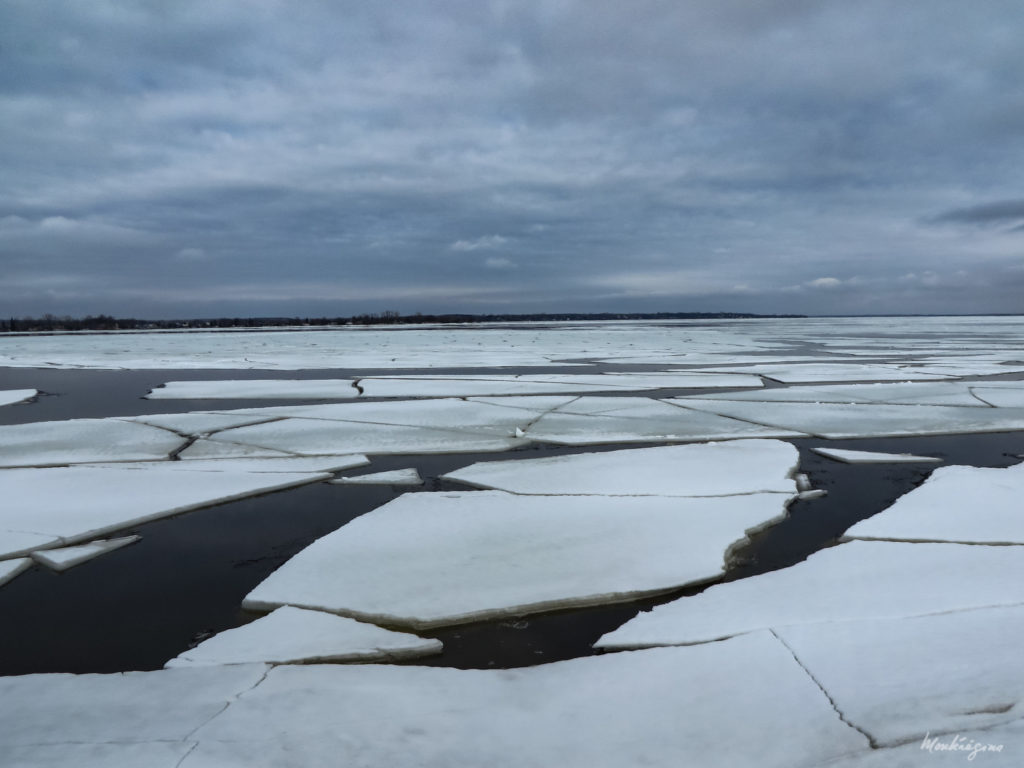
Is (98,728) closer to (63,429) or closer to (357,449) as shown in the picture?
(357,449)

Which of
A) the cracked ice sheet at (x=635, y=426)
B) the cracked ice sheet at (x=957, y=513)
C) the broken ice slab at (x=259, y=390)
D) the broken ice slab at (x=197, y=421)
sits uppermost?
the broken ice slab at (x=259, y=390)

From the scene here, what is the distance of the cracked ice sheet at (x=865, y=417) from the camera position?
432 cm

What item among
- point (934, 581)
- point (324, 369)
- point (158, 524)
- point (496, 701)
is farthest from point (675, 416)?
point (324, 369)

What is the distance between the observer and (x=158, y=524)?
2.54m

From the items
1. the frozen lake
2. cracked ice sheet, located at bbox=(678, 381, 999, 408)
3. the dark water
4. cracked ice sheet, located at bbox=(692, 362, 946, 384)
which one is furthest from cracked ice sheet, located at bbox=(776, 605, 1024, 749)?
cracked ice sheet, located at bbox=(692, 362, 946, 384)

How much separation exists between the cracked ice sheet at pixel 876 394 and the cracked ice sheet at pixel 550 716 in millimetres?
4493

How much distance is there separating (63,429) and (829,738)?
4746mm

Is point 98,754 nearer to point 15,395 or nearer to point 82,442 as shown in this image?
point 82,442

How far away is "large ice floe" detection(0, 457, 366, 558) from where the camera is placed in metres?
2.35

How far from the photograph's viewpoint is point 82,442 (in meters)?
3.98

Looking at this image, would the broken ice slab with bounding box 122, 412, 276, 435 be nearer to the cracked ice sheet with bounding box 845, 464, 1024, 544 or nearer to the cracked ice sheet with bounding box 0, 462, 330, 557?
the cracked ice sheet with bounding box 0, 462, 330, 557

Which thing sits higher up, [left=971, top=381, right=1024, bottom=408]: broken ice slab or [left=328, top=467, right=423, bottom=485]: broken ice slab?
[left=971, top=381, right=1024, bottom=408]: broken ice slab

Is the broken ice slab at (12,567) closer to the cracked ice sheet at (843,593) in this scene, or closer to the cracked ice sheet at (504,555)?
the cracked ice sheet at (504,555)

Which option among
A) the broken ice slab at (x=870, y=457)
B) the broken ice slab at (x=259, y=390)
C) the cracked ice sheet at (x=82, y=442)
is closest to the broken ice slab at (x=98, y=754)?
the cracked ice sheet at (x=82, y=442)
